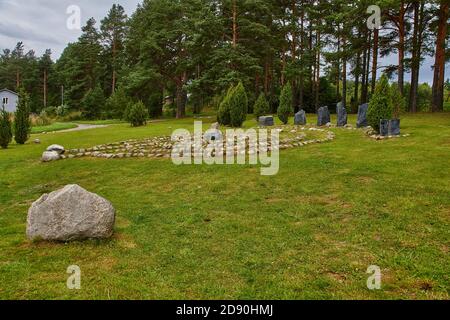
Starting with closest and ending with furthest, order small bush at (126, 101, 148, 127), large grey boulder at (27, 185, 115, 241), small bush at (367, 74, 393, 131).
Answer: large grey boulder at (27, 185, 115, 241) → small bush at (367, 74, 393, 131) → small bush at (126, 101, 148, 127)

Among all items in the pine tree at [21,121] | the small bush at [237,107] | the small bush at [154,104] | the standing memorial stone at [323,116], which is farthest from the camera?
→ the small bush at [154,104]

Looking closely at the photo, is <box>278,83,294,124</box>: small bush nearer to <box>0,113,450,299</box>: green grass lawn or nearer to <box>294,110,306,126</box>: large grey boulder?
<box>294,110,306,126</box>: large grey boulder

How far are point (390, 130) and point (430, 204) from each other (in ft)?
25.2

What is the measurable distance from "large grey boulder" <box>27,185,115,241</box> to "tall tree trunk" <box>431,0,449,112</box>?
22851 mm

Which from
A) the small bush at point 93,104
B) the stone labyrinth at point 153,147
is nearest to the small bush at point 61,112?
the small bush at point 93,104

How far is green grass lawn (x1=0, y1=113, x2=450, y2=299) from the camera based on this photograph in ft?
12.0

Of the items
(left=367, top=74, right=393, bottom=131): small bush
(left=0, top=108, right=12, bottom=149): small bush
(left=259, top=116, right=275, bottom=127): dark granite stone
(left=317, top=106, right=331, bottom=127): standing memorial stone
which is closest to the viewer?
(left=367, top=74, right=393, bottom=131): small bush

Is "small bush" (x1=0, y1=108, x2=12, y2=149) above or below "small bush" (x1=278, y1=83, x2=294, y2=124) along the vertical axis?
below

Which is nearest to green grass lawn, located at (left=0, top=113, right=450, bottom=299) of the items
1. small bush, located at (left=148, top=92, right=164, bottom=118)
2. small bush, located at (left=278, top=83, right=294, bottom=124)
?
small bush, located at (left=278, top=83, right=294, bottom=124)

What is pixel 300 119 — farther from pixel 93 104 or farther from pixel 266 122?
pixel 93 104

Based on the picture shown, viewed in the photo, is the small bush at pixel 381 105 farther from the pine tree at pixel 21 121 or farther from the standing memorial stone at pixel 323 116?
the pine tree at pixel 21 121

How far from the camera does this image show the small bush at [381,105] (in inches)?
514

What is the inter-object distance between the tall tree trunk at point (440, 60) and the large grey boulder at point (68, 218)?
2285 centimetres

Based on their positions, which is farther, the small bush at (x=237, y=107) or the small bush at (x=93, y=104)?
the small bush at (x=93, y=104)
